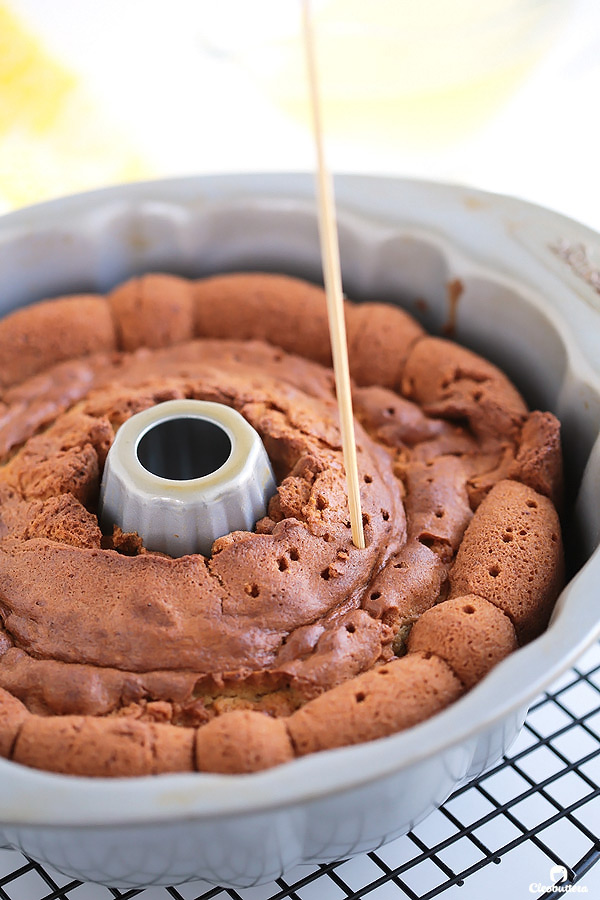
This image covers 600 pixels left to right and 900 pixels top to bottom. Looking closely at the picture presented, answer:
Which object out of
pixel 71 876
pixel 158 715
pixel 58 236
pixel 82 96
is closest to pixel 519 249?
pixel 58 236

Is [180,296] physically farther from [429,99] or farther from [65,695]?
[429,99]

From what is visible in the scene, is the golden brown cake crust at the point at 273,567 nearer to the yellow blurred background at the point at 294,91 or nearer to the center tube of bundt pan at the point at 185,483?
the center tube of bundt pan at the point at 185,483

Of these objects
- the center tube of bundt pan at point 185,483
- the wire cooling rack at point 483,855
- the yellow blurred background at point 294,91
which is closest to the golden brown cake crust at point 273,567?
the center tube of bundt pan at point 185,483

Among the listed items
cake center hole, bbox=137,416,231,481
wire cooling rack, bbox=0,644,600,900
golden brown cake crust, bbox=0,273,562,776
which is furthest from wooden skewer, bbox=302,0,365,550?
wire cooling rack, bbox=0,644,600,900

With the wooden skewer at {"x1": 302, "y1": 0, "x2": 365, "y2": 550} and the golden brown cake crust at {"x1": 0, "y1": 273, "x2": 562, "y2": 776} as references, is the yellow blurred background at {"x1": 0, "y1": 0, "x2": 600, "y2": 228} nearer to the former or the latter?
the golden brown cake crust at {"x1": 0, "y1": 273, "x2": 562, "y2": 776}

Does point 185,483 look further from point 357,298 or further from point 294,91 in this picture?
point 294,91

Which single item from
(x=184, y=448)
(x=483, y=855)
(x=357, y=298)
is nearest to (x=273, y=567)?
(x=184, y=448)

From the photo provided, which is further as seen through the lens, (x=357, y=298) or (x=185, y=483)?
(x=357, y=298)
